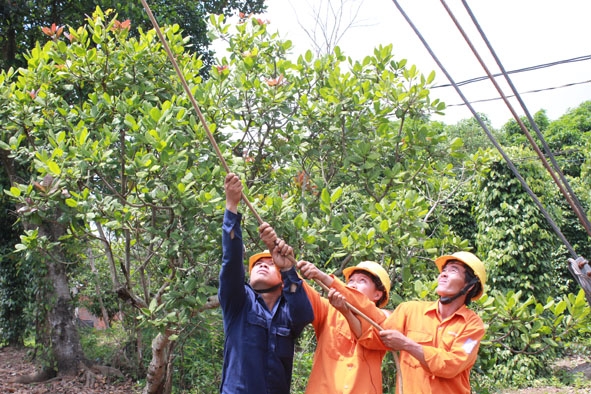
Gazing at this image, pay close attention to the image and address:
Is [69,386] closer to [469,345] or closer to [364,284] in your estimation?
[364,284]

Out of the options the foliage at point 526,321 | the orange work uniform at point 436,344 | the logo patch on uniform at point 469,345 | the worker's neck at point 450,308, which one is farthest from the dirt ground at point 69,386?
the logo patch on uniform at point 469,345

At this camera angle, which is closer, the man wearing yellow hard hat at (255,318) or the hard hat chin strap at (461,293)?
the man wearing yellow hard hat at (255,318)

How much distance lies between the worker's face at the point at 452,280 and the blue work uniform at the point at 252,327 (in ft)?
2.13

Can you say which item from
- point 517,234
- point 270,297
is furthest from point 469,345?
point 517,234

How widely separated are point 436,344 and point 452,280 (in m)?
0.31

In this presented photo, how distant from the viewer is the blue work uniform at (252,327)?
2.47 metres

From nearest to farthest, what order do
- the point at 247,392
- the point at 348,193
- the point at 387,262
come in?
the point at 247,392
the point at 387,262
the point at 348,193

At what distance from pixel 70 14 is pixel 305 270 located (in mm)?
6034

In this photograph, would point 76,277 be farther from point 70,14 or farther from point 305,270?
point 305,270

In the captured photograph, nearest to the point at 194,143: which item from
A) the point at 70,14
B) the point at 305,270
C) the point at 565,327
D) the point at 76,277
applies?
the point at 305,270

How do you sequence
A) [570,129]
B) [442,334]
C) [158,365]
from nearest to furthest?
[442,334]
[158,365]
[570,129]

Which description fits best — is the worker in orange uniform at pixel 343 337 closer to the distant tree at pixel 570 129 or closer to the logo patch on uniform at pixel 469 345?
the logo patch on uniform at pixel 469 345

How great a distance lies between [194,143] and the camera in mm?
3473

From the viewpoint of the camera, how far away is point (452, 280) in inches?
108
